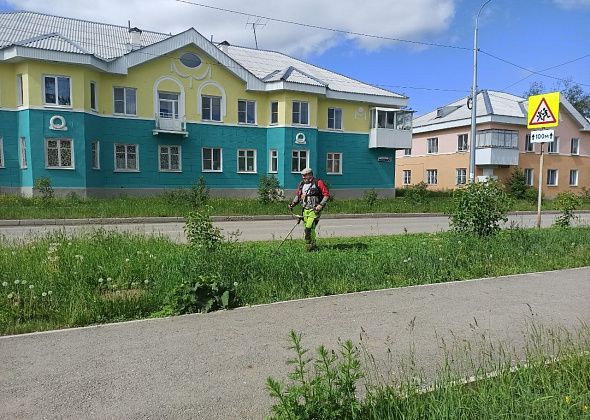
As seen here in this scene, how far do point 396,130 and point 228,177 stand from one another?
1318cm

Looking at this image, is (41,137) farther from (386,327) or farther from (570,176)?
(570,176)

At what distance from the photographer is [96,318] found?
17.1 feet

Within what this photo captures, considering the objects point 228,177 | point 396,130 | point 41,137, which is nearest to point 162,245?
point 41,137

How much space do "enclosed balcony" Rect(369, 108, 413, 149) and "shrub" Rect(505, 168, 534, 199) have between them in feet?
30.7

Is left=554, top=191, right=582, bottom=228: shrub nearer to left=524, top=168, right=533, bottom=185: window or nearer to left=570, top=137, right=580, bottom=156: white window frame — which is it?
left=524, top=168, right=533, bottom=185: window

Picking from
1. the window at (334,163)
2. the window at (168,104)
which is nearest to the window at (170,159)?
the window at (168,104)

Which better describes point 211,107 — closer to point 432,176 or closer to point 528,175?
point 432,176

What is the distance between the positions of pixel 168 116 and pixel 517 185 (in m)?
26.7

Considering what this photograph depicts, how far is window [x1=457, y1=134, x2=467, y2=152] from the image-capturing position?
1694 inches

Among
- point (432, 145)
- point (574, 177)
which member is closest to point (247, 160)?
point (432, 145)

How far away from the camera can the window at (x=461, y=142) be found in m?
43.0

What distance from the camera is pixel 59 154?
85.3 feet

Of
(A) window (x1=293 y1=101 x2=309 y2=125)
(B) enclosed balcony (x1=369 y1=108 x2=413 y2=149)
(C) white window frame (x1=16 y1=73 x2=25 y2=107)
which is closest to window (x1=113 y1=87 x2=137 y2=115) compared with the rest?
(C) white window frame (x1=16 y1=73 x2=25 y2=107)

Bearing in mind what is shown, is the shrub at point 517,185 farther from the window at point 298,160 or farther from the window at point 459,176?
the window at point 298,160
